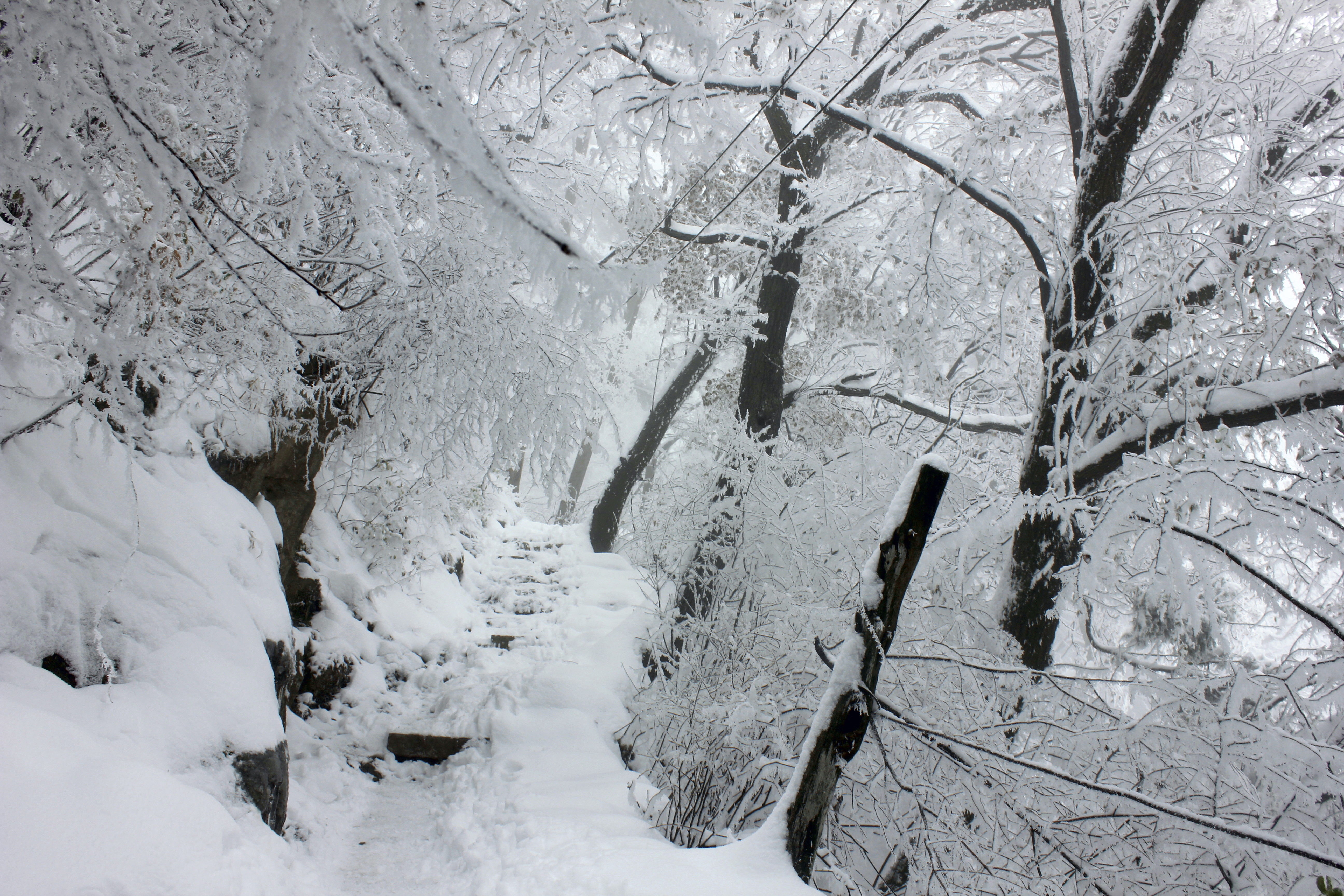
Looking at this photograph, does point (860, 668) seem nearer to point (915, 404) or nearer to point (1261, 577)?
point (1261, 577)

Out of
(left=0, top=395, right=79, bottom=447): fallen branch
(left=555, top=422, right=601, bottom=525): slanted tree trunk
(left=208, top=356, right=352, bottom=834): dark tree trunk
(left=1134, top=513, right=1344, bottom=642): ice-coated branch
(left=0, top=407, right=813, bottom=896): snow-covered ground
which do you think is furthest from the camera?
(left=555, top=422, right=601, bottom=525): slanted tree trunk

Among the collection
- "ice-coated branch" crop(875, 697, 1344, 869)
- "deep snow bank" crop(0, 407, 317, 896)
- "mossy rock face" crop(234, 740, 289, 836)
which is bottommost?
"mossy rock face" crop(234, 740, 289, 836)

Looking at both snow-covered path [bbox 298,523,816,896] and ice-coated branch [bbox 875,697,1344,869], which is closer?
ice-coated branch [bbox 875,697,1344,869]

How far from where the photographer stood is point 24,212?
112 inches

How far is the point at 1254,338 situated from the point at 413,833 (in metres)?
6.32

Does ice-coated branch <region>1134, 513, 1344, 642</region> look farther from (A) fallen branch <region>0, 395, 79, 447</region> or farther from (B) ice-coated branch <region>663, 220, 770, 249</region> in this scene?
(A) fallen branch <region>0, 395, 79, 447</region>

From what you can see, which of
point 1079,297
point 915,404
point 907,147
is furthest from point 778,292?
point 1079,297

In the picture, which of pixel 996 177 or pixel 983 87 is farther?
pixel 983 87

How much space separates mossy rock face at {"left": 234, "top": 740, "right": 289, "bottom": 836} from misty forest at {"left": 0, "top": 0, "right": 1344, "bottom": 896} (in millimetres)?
26

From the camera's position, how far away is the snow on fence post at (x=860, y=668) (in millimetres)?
2535

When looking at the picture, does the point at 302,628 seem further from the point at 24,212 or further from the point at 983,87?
the point at 983,87

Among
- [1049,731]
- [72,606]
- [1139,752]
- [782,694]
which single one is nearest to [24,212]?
[72,606]

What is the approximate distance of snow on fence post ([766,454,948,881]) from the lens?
2.54 meters

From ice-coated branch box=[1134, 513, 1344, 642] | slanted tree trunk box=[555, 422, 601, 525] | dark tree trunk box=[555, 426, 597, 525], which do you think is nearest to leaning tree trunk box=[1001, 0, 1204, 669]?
ice-coated branch box=[1134, 513, 1344, 642]
